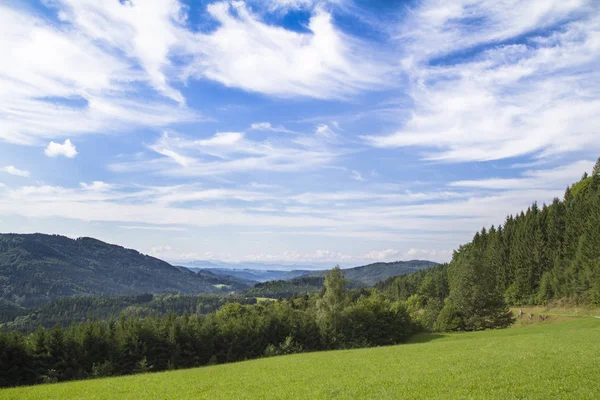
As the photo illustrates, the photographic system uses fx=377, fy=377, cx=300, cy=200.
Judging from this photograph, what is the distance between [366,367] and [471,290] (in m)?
55.4

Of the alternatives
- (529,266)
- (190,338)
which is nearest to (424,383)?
(190,338)

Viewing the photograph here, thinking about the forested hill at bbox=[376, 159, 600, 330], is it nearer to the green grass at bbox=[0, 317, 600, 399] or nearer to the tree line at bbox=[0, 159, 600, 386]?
the tree line at bbox=[0, 159, 600, 386]

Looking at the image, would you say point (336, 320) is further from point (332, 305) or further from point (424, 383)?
point (424, 383)

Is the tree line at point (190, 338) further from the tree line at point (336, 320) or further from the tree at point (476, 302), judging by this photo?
the tree at point (476, 302)

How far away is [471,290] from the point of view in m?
75.1

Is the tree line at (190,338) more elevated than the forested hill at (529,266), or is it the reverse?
the forested hill at (529,266)

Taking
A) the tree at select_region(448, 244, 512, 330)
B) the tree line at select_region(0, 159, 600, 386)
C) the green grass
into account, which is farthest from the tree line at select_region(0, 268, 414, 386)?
the green grass

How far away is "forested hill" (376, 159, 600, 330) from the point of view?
7512 cm

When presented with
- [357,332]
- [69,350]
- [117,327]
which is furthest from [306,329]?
[69,350]

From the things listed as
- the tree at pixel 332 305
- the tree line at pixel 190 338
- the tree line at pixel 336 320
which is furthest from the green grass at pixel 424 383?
the tree at pixel 332 305

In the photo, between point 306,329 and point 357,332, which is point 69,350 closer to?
point 306,329

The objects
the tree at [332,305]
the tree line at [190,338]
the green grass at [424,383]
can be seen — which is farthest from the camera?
the tree at [332,305]

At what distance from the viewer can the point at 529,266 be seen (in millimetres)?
99000

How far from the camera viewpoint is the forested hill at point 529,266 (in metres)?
75.1
